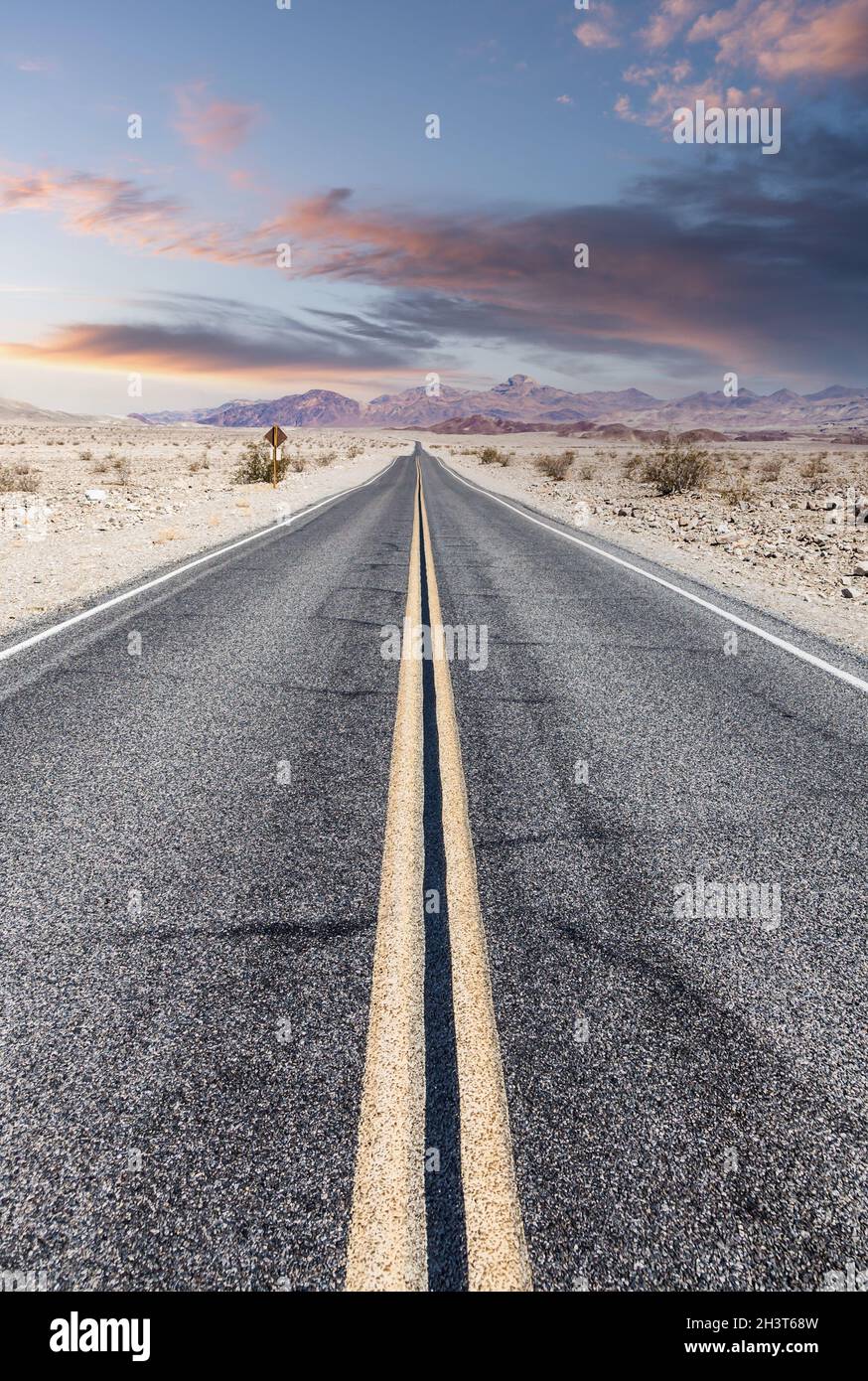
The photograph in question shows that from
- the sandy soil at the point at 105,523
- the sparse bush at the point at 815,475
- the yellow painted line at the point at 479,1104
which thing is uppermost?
the sparse bush at the point at 815,475

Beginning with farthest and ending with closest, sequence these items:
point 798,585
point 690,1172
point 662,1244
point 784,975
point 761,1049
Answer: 1. point 798,585
2. point 784,975
3. point 761,1049
4. point 690,1172
5. point 662,1244

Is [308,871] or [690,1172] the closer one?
[690,1172]

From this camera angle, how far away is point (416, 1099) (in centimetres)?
222

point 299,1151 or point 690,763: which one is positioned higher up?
point 690,763

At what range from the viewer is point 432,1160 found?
6.70 feet

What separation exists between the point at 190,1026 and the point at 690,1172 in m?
1.54

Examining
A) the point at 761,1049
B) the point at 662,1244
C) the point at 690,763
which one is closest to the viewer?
the point at 662,1244

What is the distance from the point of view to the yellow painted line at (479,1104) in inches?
70.4

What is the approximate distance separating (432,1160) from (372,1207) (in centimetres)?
21

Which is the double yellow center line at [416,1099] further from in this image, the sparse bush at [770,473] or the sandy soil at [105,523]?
the sparse bush at [770,473]

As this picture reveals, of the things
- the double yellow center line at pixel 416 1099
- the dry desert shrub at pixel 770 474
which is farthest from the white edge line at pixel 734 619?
the dry desert shrub at pixel 770 474
